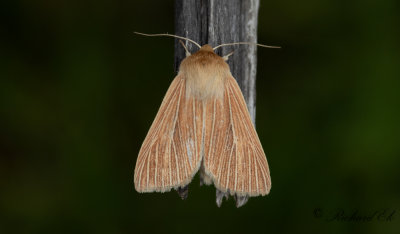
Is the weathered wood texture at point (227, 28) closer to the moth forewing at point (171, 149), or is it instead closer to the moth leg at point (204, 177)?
the moth forewing at point (171, 149)

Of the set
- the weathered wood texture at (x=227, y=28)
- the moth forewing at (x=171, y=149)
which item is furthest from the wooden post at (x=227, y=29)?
the moth forewing at (x=171, y=149)

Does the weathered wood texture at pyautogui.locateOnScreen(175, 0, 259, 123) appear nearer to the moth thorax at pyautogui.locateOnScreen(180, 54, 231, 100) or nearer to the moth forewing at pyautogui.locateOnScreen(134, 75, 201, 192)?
the moth thorax at pyautogui.locateOnScreen(180, 54, 231, 100)

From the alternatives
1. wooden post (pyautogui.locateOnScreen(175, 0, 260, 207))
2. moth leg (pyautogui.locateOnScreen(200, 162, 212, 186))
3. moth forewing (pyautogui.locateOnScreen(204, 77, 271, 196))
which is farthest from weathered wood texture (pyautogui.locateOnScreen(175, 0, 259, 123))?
moth leg (pyautogui.locateOnScreen(200, 162, 212, 186))

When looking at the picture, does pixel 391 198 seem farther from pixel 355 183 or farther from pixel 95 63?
pixel 95 63

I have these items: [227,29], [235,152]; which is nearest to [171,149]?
[235,152]

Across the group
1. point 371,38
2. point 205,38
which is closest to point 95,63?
point 205,38

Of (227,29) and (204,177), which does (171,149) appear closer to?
(204,177)
